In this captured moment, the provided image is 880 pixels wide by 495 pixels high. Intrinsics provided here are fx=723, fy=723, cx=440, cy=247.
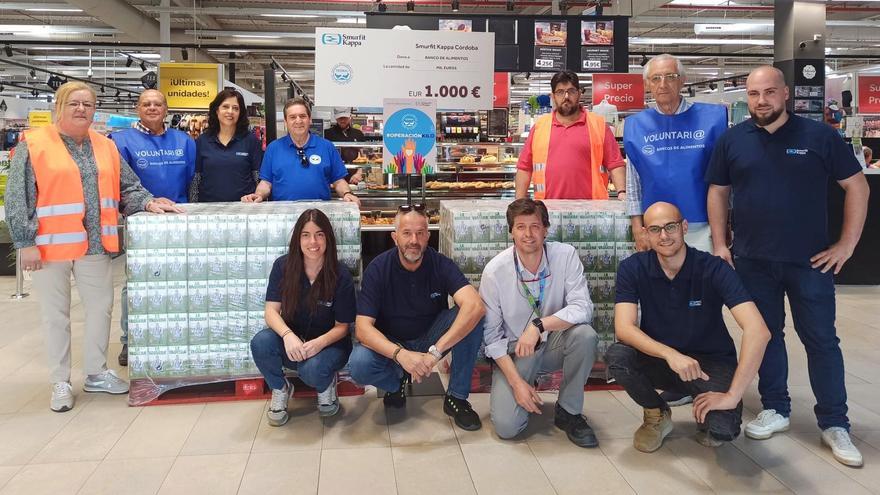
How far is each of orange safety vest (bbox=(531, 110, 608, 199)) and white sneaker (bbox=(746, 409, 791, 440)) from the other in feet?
5.54

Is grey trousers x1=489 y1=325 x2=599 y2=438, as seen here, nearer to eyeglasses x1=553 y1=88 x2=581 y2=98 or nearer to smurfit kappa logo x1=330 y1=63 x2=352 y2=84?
eyeglasses x1=553 y1=88 x2=581 y2=98

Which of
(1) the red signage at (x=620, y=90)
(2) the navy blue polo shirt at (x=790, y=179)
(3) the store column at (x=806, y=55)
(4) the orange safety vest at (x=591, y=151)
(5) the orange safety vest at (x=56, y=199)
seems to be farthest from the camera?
(1) the red signage at (x=620, y=90)

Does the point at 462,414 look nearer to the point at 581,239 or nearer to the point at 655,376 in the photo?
the point at 655,376

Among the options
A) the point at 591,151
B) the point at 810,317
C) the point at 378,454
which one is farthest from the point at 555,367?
the point at 591,151

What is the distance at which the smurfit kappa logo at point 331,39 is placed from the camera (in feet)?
19.6

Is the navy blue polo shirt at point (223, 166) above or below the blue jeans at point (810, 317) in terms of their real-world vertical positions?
above

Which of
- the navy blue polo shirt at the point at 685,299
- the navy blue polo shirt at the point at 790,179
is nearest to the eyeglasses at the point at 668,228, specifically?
the navy blue polo shirt at the point at 685,299

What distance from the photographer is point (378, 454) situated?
3.20 m

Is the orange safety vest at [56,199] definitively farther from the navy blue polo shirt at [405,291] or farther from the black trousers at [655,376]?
the black trousers at [655,376]

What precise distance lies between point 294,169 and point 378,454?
203 cm

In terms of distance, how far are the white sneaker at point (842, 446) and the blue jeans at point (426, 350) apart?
1597 mm

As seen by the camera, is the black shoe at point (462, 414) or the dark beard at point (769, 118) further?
the black shoe at point (462, 414)

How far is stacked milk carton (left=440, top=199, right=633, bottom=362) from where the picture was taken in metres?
3.90

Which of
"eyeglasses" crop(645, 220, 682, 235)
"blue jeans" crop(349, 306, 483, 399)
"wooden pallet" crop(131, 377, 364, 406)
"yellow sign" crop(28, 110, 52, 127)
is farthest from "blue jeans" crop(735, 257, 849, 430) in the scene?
"yellow sign" crop(28, 110, 52, 127)
